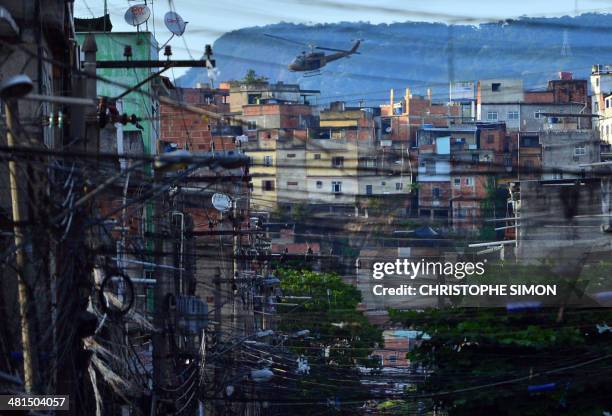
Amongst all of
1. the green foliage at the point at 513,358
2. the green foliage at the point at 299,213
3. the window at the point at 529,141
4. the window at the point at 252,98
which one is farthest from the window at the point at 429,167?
the window at the point at 252,98

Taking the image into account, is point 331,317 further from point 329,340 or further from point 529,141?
point 529,141

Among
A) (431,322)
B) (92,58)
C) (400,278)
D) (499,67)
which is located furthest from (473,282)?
(499,67)

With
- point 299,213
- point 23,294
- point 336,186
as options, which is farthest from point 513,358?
point 336,186

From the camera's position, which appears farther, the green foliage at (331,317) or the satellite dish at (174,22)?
the green foliage at (331,317)

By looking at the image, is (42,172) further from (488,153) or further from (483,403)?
(488,153)

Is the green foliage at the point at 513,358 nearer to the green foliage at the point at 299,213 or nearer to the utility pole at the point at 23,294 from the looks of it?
the green foliage at the point at 299,213

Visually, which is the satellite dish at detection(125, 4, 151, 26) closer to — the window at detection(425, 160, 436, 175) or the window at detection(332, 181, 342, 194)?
the window at detection(425, 160, 436, 175)

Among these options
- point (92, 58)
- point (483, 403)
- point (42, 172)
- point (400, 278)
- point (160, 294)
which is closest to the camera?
point (42, 172)

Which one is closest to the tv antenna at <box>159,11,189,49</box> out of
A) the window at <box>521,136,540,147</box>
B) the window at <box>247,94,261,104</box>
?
the window at <box>521,136,540,147</box>
